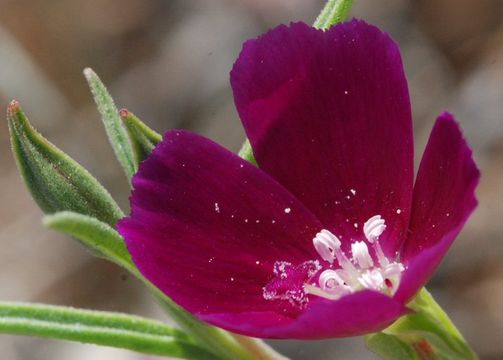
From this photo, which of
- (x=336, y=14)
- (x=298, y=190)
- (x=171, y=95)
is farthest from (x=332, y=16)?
(x=171, y=95)

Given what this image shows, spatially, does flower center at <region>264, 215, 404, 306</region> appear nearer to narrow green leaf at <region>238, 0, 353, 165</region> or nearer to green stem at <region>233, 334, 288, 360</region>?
green stem at <region>233, 334, 288, 360</region>

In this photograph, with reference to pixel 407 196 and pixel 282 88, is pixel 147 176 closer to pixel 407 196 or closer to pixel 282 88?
pixel 282 88

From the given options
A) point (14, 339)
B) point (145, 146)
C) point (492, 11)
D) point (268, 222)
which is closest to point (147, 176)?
point (145, 146)

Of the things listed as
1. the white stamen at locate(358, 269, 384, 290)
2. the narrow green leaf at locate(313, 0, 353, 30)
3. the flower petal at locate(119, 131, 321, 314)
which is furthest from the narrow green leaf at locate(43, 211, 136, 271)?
the narrow green leaf at locate(313, 0, 353, 30)

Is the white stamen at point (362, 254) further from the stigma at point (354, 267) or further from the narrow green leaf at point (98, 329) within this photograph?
the narrow green leaf at point (98, 329)

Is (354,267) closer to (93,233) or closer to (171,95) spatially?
(93,233)

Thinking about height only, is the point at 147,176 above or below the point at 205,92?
below
